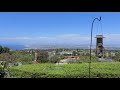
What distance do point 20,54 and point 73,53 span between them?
113 cm

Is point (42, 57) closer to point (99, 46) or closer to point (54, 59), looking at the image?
point (54, 59)

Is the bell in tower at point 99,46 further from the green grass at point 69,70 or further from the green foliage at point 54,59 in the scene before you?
the green foliage at point 54,59

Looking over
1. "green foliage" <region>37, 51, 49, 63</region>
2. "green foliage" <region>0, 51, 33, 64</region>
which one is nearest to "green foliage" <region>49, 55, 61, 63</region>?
"green foliage" <region>37, 51, 49, 63</region>

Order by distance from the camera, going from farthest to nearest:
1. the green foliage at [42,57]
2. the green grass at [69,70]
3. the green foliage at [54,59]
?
the green grass at [69,70], the green foliage at [54,59], the green foliage at [42,57]

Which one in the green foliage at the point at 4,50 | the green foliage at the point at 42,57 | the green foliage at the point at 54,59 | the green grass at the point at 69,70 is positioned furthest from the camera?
the green grass at the point at 69,70

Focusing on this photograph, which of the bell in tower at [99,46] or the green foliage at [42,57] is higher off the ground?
the bell in tower at [99,46]

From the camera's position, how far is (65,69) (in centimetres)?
699

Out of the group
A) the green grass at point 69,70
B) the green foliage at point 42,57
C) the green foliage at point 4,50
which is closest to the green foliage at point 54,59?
the green foliage at point 42,57

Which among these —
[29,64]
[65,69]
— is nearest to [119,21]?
[65,69]

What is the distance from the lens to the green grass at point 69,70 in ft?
21.8

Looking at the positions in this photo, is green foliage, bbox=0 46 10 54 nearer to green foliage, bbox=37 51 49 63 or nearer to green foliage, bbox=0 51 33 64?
green foliage, bbox=0 51 33 64

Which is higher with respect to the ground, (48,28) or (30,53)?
(48,28)

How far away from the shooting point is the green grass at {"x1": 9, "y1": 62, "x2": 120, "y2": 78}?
6.65 meters
